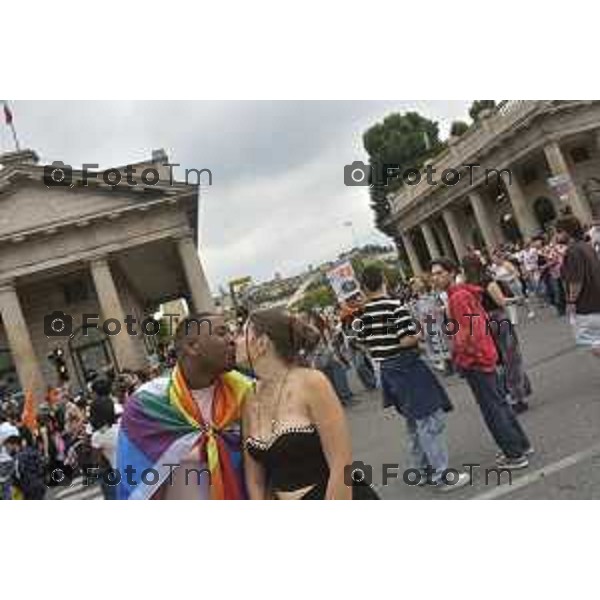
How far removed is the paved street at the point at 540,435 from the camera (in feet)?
22.0

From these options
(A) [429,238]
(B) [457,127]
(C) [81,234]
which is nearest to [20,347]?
(C) [81,234]

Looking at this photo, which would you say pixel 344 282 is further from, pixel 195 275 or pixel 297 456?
pixel 195 275

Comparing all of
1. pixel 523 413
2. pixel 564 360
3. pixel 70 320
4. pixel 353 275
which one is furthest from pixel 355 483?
pixel 70 320

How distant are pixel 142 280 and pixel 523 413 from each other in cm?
4189

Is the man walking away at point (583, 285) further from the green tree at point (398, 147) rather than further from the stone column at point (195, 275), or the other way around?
the green tree at point (398, 147)

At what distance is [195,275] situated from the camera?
3669cm

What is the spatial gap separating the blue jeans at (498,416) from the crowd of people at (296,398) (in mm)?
11

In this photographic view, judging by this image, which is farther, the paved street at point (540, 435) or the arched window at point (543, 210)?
the arched window at point (543, 210)

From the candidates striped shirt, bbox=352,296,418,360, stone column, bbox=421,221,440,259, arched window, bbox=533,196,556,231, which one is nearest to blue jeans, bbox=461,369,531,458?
striped shirt, bbox=352,296,418,360

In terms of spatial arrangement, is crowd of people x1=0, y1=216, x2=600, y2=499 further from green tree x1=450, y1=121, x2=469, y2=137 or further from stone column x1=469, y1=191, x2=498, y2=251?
green tree x1=450, y1=121, x2=469, y2=137

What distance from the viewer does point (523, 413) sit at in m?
9.77

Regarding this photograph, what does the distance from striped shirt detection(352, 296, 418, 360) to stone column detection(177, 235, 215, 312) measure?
2887 cm

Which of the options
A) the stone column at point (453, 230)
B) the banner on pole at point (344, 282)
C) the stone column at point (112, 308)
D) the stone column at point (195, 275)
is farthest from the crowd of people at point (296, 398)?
the stone column at point (453, 230)

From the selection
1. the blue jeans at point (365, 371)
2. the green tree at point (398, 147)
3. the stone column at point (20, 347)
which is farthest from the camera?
the green tree at point (398, 147)
